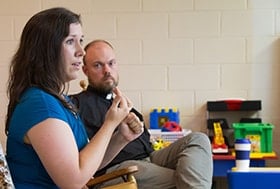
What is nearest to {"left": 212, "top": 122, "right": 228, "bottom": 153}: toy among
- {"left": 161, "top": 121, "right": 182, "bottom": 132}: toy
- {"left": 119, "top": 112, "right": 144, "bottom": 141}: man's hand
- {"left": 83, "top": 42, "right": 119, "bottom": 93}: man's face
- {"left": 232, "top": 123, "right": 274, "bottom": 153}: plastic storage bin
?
{"left": 232, "top": 123, "right": 274, "bottom": 153}: plastic storage bin

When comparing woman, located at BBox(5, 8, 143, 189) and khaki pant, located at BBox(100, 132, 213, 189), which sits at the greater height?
woman, located at BBox(5, 8, 143, 189)

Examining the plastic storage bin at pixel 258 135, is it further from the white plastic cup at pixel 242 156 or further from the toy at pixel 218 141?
the white plastic cup at pixel 242 156

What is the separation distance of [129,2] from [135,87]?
24.2 inches

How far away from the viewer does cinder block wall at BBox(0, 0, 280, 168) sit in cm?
357

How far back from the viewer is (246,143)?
1641 millimetres

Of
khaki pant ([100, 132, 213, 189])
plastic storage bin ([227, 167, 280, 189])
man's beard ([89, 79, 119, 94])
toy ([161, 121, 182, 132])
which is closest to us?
plastic storage bin ([227, 167, 280, 189])

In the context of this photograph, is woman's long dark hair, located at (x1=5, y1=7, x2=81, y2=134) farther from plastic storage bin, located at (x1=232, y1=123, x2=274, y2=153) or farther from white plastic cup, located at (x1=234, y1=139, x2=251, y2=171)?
plastic storage bin, located at (x1=232, y1=123, x2=274, y2=153)

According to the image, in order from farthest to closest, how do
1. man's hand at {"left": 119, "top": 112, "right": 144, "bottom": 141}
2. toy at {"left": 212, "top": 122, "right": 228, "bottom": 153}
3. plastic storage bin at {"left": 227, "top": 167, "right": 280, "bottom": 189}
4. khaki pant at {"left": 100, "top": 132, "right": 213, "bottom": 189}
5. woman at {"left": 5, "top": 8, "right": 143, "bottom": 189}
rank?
toy at {"left": 212, "top": 122, "right": 228, "bottom": 153} < khaki pant at {"left": 100, "top": 132, "right": 213, "bottom": 189} < man's hand at {"left": 119, "top": 112, "right": 144, "bottom": 141} < woman at {"left": 5, "top": 8, "right": 143, "bottom": 189} < plastic storage bin at {"left": 227, "top": 167, "right": 280, "bottom": 189}

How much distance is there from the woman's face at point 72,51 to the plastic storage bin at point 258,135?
1843mm

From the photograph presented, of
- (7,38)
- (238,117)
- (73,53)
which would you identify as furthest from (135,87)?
(73,53)

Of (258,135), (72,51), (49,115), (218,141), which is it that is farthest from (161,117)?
(49,115)

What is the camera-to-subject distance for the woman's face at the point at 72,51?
1.75 metres

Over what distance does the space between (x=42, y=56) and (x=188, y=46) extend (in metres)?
2.02

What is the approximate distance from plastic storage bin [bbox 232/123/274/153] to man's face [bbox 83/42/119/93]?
35.6 inches
